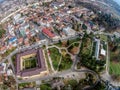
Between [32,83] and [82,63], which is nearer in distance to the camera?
[32,83]

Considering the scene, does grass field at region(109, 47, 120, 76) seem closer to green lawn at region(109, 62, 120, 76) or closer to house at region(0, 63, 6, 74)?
green lawn at region(109, 62, 120, 76)

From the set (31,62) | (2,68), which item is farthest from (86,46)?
(2,68)

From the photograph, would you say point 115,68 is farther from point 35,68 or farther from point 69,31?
point 35,68

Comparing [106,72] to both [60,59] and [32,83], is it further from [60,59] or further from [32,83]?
[32,83]

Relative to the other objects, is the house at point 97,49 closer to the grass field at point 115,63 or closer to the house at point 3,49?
the grass field at point 115,63

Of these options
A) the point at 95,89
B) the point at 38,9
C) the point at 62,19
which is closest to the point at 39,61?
the point at 95,89

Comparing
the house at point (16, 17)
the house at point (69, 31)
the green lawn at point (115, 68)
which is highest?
the house at point (16, 17)

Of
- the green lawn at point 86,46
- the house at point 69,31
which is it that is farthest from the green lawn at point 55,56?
the house at point 69,31
